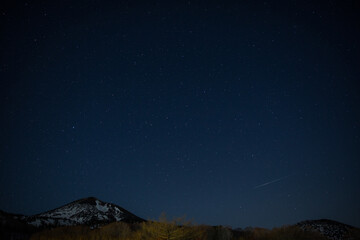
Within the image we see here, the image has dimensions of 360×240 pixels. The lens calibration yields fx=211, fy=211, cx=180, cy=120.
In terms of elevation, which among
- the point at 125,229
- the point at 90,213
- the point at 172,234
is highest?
the point at 172,234

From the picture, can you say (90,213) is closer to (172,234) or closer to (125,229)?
(125,229)

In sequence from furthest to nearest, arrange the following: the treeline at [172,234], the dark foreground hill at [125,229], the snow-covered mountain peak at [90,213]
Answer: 1. the snow-covered mountain peak at [90,213]
2. the dark foreground hill at [125,229]
3. the treeline at [172,234]

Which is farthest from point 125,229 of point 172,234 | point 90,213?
point 90,213

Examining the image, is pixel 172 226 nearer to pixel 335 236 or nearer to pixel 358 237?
pixel 358 237

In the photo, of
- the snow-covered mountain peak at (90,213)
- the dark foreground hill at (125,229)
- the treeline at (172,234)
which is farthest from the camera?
the snow-covered mountain peak at (90,213)

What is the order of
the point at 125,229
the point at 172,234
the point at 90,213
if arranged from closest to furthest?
the point at 172,234
the point at 125,229
the point at 90,213

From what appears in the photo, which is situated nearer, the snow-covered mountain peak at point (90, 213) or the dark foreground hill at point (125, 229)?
the dark foreground hill at point (125, 229)

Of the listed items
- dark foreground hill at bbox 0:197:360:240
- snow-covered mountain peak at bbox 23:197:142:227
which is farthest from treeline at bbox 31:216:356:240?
snow-covered mountain peak at bbox 23:197:142:227

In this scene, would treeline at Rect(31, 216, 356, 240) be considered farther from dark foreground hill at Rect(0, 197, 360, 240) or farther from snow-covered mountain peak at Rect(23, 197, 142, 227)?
snow-covered mountain peak at Rect(23, 197, 142, 227)

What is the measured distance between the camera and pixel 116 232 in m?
11.9

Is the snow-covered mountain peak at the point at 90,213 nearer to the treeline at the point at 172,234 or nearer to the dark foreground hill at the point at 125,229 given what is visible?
the dark foreground hill at the point at 125,229

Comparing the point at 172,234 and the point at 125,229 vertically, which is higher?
the point at 172,234

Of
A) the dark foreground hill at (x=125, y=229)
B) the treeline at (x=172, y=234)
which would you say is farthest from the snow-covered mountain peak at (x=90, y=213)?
the treeline at (x=172, y=234)

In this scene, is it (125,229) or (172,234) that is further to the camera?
(125,229)
